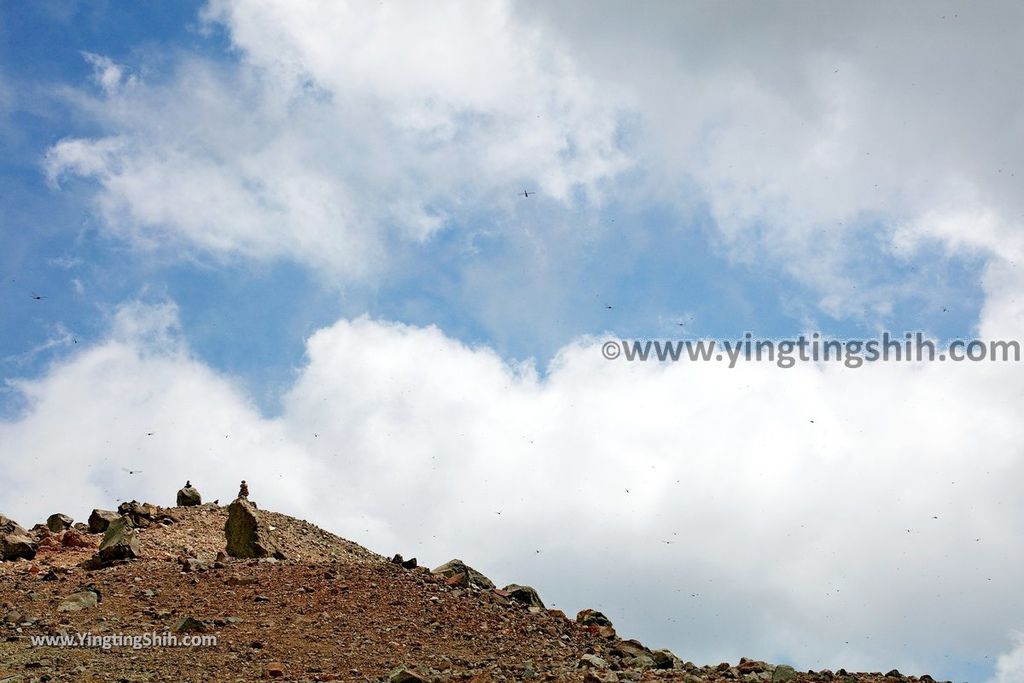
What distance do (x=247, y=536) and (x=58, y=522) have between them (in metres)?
8.86

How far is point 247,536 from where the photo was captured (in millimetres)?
24812

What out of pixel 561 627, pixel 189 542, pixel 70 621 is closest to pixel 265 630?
pixel 70 621

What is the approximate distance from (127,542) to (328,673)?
390 inches

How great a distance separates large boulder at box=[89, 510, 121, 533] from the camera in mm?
28156

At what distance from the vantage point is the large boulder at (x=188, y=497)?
30438mm

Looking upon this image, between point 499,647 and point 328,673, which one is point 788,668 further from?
point 328,673

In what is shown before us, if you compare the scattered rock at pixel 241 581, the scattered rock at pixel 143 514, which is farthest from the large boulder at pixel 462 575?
the scattered rock at pixel 143 514

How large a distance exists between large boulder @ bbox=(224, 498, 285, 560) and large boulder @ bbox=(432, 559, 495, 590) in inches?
178

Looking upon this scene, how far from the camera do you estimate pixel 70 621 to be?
61.9 ft

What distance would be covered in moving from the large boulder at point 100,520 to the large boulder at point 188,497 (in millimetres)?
2302

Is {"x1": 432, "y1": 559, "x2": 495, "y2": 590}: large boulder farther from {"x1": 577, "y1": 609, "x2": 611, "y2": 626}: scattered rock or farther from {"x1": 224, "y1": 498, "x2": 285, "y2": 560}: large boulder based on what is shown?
{"x1": 224, "y1": 498, "x2": 285, "y2": 560}: large boulder

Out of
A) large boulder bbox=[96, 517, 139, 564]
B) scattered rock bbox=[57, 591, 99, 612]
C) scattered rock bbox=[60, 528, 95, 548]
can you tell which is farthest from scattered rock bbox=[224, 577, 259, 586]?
scattered rock bbox=[60, 528, 95, 548]

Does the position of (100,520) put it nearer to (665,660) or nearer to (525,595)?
(525,595)

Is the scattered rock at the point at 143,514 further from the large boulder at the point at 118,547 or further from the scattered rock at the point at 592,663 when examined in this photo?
the scattered rock at the point at 592,663
